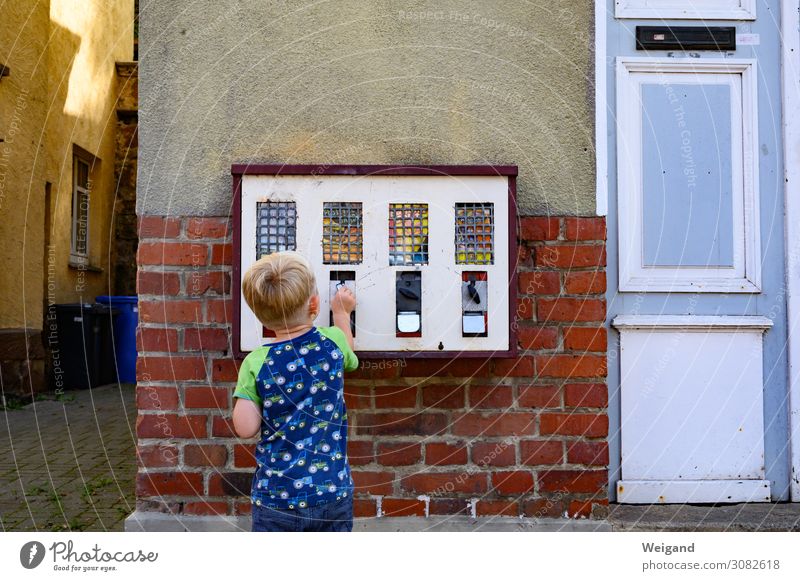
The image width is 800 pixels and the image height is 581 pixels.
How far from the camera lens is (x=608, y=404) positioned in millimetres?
3318

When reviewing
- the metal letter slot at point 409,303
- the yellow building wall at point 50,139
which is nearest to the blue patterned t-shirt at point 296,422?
the metal letter slot at point 409,303

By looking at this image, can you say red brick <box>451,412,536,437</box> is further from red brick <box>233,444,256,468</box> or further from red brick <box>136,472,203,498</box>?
red brick <box>136,472,203,498</box>

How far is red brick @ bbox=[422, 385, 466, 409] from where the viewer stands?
3088mm

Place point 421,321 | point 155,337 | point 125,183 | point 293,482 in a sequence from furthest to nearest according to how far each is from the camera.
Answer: point 125,183 < point 155,337 < point 421,321 < point 293,482

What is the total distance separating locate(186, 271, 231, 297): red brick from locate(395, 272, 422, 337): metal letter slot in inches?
29.5

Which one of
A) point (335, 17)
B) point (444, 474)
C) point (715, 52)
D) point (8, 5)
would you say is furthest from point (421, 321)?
point (8, 5)

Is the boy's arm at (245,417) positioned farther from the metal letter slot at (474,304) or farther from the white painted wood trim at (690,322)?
the white painted wood trim at (690,322)

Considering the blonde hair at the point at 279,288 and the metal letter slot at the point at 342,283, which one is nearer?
the blonde hair at the point at 279,288

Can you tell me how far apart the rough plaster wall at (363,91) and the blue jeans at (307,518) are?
1298 millimetres

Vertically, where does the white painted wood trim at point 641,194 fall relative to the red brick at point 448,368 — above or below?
above

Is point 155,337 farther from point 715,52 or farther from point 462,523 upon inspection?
point 715,52

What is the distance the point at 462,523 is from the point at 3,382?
6.91 m

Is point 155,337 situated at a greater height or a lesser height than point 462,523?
greater

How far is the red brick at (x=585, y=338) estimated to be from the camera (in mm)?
3088
